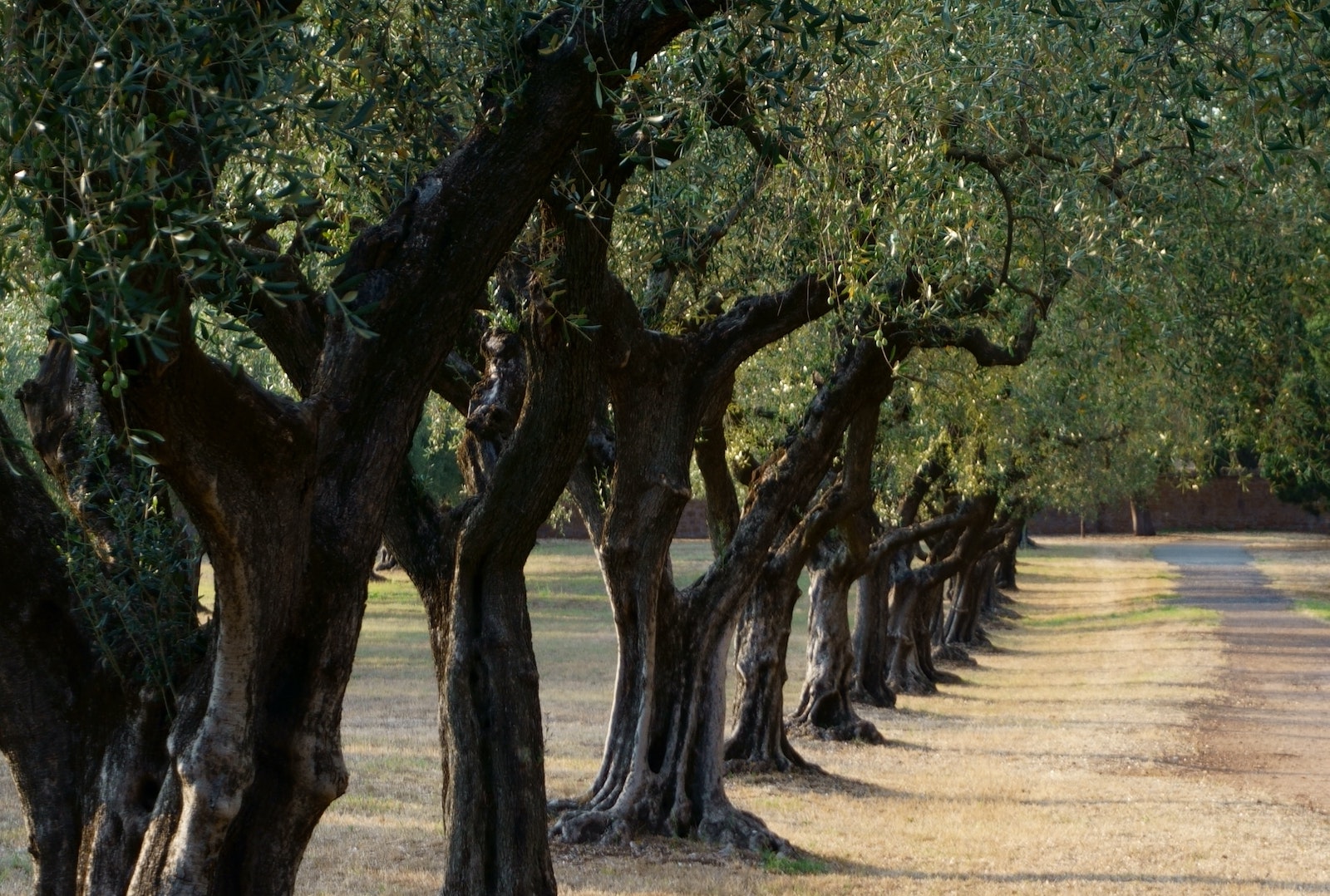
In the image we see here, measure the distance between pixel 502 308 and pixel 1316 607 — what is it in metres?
36.9

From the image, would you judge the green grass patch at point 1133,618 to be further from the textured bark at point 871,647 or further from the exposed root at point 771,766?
the exposed root at point 771,766

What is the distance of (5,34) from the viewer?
4395mm

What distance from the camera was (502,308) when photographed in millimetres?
8953

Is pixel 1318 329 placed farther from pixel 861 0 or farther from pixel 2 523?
pixel 2 523

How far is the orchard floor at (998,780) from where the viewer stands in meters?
10.5

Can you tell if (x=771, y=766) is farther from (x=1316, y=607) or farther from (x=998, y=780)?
(x=1316, y=607)

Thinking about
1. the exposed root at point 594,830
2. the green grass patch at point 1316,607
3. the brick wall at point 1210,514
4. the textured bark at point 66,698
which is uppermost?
the textured bark at point 66,698

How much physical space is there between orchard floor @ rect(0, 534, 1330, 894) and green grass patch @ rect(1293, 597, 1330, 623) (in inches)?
111

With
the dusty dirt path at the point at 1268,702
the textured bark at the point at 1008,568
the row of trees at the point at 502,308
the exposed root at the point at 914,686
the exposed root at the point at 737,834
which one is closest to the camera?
the row of trees at the point at 502,308

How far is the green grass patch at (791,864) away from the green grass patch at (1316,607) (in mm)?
30092

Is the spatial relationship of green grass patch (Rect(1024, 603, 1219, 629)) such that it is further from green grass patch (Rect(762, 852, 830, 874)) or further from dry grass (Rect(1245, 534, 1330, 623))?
green grass patch (Rect(762, 852, 830, 874))

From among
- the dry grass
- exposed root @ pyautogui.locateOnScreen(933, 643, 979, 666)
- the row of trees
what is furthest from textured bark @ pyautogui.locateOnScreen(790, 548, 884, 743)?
the dry grass

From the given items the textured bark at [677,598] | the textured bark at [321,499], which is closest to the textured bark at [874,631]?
the textured bark at [677,598]

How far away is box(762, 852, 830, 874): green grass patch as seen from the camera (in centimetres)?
1056
